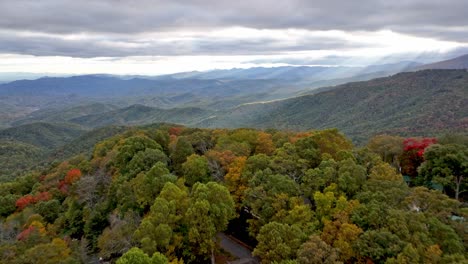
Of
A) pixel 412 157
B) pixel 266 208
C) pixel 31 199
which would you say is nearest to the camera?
pixel 266 208

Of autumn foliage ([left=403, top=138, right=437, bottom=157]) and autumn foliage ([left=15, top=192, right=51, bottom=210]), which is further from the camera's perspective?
autumn foliage ([left=15, top=192, right=51, bottom=210])

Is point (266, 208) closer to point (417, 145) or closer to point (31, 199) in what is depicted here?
point (417, 145)

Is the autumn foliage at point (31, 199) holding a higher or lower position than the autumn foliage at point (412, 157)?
lower

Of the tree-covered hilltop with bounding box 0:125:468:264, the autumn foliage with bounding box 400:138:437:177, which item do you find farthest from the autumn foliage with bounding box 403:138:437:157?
the tree-covered hilltop with bounding box 0:125:468:264

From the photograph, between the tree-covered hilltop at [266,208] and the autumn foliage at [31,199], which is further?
the autumn foliage at [31,199]

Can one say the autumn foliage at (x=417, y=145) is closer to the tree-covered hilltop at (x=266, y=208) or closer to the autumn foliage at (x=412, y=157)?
the autumn foliage at (x=412, y=157)

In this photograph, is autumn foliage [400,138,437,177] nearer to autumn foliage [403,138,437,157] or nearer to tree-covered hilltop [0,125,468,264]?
autumn foliage [403,138,437,157]

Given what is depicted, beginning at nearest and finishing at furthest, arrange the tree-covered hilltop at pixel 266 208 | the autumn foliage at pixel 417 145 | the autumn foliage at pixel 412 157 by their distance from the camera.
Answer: the tree-covered hilltop at pixel 266 208, the autumn foliage at pixel 412 157, the autumn foliage at pixel 417 145

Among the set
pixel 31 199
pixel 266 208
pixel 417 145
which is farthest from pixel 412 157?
pixel 31 199

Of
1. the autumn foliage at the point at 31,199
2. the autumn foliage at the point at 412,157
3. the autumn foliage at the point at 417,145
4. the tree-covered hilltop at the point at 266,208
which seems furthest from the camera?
the autumn foliage at the point at 31,199

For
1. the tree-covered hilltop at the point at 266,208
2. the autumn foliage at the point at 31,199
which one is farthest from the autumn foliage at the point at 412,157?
the autumn foliage at the point at 31,199
